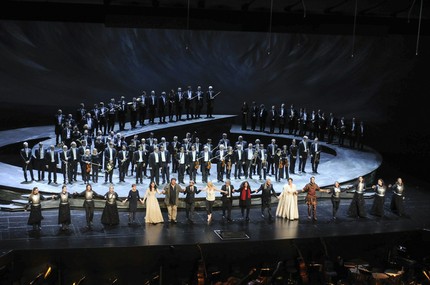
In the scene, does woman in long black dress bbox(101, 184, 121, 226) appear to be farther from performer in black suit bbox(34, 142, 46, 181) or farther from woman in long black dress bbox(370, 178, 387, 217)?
woman in long black dress bbox(370, 178, 387, 217)

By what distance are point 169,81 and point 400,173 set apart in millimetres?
11639

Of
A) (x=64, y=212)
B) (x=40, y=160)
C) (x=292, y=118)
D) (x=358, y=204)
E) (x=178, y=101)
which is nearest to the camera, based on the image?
(x=64, y=212)

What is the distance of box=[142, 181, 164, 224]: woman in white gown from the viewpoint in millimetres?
14484

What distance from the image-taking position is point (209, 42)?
94.3 feet

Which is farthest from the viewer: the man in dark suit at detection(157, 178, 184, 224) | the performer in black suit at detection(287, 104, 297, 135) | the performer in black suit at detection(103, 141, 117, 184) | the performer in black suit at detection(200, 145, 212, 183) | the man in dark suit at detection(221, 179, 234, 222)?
the performer in black suit at detection(287, 104, 297, 135)

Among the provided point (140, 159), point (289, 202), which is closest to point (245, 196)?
point (289, 202)

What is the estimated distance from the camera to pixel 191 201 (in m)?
14.8

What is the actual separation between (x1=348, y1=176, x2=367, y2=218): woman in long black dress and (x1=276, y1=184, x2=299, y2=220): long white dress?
5.20 ft

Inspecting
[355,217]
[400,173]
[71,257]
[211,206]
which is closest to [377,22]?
[355,217]

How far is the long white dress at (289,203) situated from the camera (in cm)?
1520

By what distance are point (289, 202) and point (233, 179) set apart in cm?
279

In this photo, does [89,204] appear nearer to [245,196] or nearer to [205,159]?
[245,196]

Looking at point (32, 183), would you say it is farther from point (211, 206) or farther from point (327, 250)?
point (327, 250)

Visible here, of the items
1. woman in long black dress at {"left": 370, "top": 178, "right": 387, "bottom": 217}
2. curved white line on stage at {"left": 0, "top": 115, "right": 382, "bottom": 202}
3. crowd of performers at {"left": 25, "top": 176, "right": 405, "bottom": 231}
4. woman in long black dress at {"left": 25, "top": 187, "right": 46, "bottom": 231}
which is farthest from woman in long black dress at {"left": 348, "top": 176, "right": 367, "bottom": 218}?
woman in long black dress at {"left": 25, "top": 187, "right": 46, "bottom": 231}
